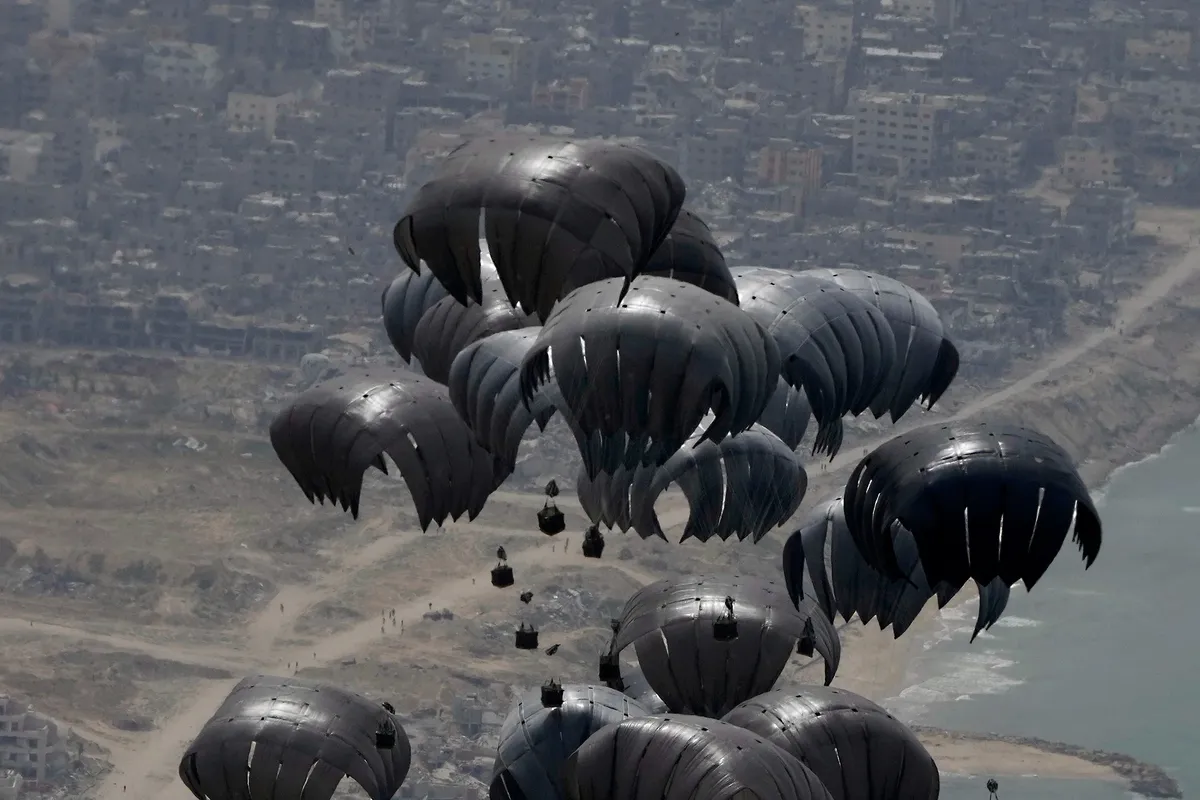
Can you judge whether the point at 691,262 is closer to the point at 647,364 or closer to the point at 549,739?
the point at 647,364

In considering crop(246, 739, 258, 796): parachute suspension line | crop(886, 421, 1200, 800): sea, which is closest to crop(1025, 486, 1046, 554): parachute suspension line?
crop(246, 739, 258, 796): parachute suspension line

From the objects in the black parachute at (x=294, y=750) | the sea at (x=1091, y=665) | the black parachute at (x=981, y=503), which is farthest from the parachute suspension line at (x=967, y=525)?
the sea at (x=1091, y=665)

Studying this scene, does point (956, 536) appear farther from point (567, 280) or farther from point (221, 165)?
point (221, 165)

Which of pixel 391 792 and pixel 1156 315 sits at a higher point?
pixel 391 792

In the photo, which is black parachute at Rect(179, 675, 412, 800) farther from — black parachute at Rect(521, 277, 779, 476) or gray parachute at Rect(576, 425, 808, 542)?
black parachute at Rect(521, 277, 779, 476)

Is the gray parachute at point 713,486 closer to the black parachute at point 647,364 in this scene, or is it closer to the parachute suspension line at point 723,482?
the parachute suspension line at point 723,482

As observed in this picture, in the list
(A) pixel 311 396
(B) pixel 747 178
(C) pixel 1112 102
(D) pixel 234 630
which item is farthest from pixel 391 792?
(C) pixel 1112 102

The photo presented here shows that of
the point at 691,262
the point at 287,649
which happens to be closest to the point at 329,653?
the point at 287,649
